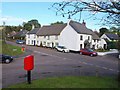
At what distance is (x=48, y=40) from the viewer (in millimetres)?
61781

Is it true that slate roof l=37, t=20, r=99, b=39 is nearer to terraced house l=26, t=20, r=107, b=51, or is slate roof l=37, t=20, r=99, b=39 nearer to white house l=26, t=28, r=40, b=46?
terraced house l=26, t=20, r=107, b=51

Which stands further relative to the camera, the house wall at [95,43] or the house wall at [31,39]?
the house wall at [31,39]

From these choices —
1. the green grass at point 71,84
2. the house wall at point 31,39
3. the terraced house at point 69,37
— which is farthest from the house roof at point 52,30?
the green grass at point 71,84

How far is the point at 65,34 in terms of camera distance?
4981 cm

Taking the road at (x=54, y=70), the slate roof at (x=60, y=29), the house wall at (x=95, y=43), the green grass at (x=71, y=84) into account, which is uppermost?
the slate roof at (x=60, y=29)

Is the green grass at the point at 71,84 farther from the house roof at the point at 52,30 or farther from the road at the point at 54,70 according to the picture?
the house roof at the point at 52,30

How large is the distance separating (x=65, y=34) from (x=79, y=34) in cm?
333

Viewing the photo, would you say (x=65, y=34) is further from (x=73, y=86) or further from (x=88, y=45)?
(x=73, y=86)

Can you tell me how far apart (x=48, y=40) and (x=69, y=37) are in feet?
45.4

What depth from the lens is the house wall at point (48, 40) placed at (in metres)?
58.4

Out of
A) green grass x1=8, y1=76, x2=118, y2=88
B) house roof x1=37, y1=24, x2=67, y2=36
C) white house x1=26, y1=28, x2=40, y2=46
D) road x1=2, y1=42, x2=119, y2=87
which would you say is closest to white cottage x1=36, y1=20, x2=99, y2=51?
house roof x1=37, y1=24, x2=67, y2=36

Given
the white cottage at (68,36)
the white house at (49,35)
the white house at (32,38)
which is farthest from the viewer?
the white house at (32,38)

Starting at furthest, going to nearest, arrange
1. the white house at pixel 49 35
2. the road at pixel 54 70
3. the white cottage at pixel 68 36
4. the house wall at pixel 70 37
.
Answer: the white house at pixel 49 35, the white cottage at pixel 68 36, the house wall at pixel 70 37, the road at pixel 54 70

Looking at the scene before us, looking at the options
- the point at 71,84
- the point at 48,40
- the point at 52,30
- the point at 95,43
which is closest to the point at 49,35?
the point at 48,40
